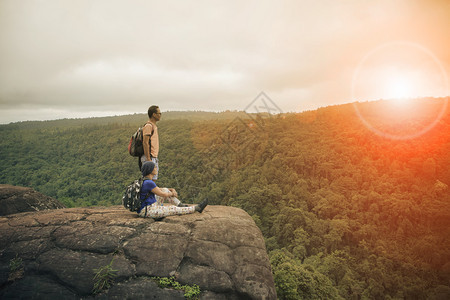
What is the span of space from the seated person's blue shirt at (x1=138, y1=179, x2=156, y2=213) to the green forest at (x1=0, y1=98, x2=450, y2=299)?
1236 centimetres

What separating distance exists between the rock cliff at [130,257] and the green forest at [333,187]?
1165 centimetres

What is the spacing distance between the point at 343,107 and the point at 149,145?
192 ft

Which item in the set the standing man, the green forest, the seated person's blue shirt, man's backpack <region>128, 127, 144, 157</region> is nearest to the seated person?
the seated person's blue shirt

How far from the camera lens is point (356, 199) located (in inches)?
1153

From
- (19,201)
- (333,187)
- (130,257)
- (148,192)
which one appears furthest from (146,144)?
(333,187)

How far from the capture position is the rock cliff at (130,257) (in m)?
3.30

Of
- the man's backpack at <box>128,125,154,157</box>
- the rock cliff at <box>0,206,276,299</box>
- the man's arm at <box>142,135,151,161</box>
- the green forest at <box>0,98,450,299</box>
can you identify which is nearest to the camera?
the rock cliff at <box>0,206,276,299</box>

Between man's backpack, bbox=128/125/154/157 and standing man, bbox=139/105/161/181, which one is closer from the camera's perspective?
standing man, bbox=139/105/161/181

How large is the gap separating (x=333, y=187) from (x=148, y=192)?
33090mm

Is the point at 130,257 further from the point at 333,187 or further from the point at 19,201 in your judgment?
the point at 333,187

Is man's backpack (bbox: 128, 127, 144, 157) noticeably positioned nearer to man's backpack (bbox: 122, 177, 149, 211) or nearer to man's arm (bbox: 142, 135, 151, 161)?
man's arm (bbox: 142, 135, 151, 161)

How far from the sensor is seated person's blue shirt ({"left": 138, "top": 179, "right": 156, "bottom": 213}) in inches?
183

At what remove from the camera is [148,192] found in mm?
4711

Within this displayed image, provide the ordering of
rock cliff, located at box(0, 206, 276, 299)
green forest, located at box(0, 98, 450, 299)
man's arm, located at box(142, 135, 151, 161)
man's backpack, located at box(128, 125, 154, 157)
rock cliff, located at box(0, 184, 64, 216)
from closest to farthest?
rock cliff, located at box(0, 206, 276, 299)
man's arm, located at box(142, 135, 151, 161)
man's backpack, located at box(128, 125, 154, 157)
rock cliff, located at box(0, 184, 64, 216)
green forest, located at box(0, 98, 450, 299)
